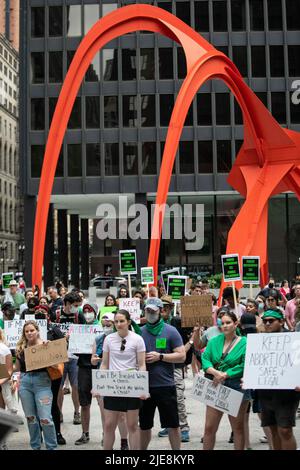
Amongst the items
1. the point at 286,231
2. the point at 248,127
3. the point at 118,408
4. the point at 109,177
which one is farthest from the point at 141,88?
the point at 118,408

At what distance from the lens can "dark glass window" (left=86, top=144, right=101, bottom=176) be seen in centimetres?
4291

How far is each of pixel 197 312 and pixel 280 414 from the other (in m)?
2.99

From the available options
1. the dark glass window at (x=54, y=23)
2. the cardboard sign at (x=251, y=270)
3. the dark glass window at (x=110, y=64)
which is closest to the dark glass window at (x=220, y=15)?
the dark glass window at (x=110, y=64)

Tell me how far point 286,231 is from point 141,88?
13889 millimetres

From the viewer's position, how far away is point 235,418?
21.3ft

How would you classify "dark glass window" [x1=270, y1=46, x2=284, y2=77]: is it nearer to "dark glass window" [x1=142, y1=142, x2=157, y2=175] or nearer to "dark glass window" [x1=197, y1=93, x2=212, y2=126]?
"dark glass window" [x1=197, y1=93, x2=212, y2=126]

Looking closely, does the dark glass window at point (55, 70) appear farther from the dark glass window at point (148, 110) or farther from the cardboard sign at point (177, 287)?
the cardboard sign at point (177, 287)

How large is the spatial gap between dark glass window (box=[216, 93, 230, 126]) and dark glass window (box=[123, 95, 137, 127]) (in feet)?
17.5

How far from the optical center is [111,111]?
43.1 meters

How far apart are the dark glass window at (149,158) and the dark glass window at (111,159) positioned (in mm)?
1678

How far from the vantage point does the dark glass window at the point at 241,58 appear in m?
43.3

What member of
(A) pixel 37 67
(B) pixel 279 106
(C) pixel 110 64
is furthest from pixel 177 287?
(A) pixel 37 67

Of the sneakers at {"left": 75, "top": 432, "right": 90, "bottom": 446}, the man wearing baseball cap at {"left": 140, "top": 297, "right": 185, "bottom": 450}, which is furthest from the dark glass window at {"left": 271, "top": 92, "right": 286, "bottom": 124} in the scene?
the man wearing baseball cap at {"left": 140, "top": 297, "right": 185, "bottom": 450}
